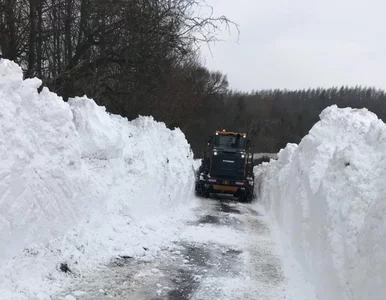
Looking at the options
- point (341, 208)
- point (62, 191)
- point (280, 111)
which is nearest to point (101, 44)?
point (62, 191)

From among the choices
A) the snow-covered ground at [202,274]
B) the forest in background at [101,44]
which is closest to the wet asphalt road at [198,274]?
the snow-covered ground at [202,274]

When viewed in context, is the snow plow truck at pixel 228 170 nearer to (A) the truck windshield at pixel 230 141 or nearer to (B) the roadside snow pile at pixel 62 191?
(A) the truck windshield at pixel 230 141

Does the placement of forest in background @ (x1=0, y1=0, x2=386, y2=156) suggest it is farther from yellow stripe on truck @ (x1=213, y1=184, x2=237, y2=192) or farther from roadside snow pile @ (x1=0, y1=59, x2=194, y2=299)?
yellow stripe on truck @ (x1=213, y1=184, x2=237, y2=192)

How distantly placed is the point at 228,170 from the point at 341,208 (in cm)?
1289

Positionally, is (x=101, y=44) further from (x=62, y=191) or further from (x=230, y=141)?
(x=230, y=141)

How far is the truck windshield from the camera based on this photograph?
66.0 ft

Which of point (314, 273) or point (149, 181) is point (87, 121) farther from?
point (314, 273)

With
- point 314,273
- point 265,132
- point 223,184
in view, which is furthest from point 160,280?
point 265,132

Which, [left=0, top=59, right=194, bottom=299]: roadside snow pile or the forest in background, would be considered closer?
[left=0, top=59, right=194, bottom=299]: roadside snow pile

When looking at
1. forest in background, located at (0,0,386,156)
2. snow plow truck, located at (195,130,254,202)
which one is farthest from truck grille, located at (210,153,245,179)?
forest in background, located at (0,0,386,156)

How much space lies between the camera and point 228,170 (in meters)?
19.1

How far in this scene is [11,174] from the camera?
559 centimetres

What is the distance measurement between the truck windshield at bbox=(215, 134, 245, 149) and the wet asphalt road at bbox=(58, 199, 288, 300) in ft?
34.2

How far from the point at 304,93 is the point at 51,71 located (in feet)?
345
